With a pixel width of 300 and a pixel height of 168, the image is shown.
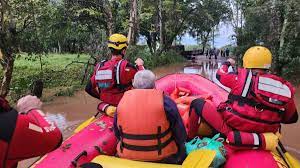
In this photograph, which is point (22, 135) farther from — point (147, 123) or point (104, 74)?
point (104, 74)

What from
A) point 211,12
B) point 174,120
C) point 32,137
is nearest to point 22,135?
point 32,137

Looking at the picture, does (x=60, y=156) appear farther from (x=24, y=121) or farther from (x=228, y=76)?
(x=24, y=121)

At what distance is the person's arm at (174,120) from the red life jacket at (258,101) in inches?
21.7

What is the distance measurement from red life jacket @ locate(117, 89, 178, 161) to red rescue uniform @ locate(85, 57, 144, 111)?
1.51 metres

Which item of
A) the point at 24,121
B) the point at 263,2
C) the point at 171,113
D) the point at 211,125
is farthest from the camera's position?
the point at 263,2

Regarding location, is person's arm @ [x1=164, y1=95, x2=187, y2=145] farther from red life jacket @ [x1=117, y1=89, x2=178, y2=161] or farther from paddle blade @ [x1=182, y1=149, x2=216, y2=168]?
paddle blade @ [x1=182, y1=149, x2=216, y2=168]

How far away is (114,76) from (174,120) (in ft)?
5.48

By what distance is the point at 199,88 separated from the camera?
5.84 m

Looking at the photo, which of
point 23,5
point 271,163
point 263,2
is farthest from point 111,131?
point 263,2

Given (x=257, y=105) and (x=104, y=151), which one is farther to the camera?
(x=104, y=151)

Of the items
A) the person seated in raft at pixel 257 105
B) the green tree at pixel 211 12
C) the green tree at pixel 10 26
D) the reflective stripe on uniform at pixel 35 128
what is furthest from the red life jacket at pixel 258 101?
the green tree at pixel 211 12

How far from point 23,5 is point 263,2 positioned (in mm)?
7321

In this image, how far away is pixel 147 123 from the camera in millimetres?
3332

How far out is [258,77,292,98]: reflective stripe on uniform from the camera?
357cm
